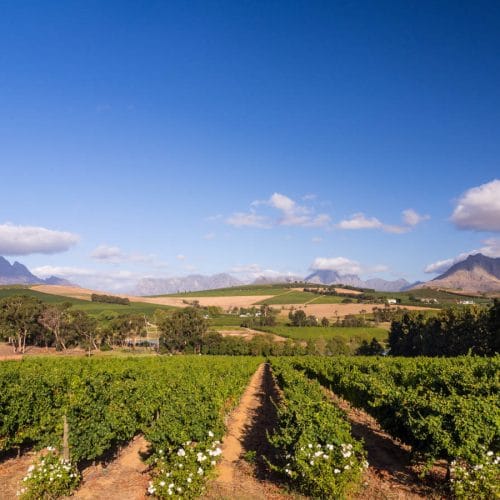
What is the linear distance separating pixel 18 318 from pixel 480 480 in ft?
356

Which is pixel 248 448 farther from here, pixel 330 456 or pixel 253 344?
pixel 253 344

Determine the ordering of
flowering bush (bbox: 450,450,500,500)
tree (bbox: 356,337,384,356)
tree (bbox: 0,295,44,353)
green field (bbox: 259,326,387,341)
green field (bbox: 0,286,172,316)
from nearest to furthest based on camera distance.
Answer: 1. flowering bush (bbox: 450,450,500,500)
2. tree (bbox: 0,295,44,353)
3. tree (bbox: 356,337,384,356)
4. green field (bbox: 259,326,387,341)
5. green field (bbox: 0,286,172,316)

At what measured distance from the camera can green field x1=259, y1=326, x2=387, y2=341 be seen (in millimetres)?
119831

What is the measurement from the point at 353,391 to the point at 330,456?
15.6 metres

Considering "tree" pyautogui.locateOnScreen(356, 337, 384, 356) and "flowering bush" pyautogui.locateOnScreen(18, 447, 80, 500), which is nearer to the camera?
"flowering bush" pyautogui.locateOnScreen(18, 447, 80, 500)

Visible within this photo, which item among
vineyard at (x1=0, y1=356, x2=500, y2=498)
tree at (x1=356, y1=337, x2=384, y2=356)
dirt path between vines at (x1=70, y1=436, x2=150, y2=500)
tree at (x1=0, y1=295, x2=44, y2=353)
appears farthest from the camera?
tree at (x1=356, y1=337, x2=384, y2=356)

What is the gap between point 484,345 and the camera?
70.4 meters

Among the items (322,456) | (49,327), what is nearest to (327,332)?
(49,327)

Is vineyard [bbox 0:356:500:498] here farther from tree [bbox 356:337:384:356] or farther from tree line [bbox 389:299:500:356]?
tree [bbox 356:337:384:356]

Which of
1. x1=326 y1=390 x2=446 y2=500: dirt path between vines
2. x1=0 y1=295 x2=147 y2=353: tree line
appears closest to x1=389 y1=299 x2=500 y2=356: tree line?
x1=326 y1=390 x2=446 y2=500: dirt path between vines

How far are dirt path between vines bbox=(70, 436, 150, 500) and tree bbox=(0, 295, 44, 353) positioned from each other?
94613 mm

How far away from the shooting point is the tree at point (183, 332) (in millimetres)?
102750

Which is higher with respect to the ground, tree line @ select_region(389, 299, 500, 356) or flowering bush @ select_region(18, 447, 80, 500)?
flowering bush @ select_region(18, 447, 80, 500)

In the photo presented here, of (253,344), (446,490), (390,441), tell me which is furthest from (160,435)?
(253,344)
